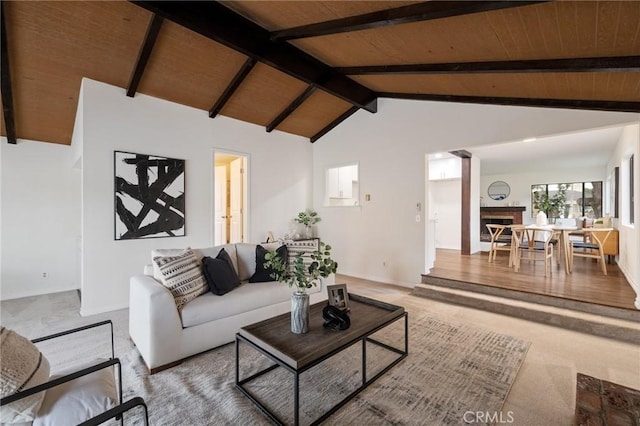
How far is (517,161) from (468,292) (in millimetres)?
5200

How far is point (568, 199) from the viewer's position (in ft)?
26.9

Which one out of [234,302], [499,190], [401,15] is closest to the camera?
[401,15]

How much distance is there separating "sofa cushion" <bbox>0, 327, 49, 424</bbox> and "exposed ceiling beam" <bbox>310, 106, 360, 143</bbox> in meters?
5.31

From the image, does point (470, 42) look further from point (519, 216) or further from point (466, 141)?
point (519, 216)

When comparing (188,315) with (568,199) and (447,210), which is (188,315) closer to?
(447,210)

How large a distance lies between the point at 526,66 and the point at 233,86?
3.51 m

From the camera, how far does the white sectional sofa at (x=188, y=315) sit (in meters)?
2.22

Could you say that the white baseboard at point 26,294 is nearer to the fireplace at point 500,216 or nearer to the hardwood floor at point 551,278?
the hardwood floor at point 551,278

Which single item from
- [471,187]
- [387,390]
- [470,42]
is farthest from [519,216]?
[387,390]

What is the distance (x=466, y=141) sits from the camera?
4082 millimetres

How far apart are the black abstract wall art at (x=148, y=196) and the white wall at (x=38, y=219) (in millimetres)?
1656

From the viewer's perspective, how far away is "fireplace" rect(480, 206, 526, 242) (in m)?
7.48

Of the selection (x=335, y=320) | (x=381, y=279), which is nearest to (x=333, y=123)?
(x=381, y=279)

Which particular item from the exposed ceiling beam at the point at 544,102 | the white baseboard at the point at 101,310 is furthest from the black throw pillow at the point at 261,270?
the exposed ceiling beam at the point at 544,102
